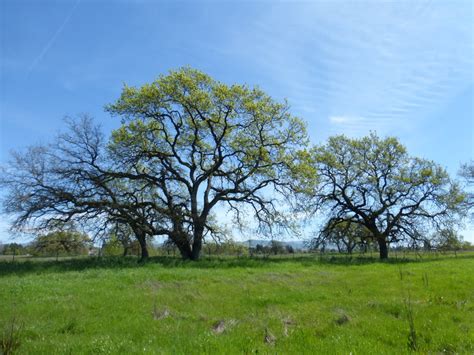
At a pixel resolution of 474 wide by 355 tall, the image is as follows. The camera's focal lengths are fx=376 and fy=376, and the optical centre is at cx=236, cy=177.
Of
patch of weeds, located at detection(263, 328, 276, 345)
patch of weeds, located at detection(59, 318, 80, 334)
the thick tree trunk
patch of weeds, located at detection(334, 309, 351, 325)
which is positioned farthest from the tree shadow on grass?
patch of weeds, located at detection(263, 328, 276, 345)

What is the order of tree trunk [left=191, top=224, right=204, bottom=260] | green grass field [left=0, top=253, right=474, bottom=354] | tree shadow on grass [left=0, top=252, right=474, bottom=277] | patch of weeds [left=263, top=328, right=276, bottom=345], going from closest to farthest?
green grass field [left=0, top=253, right=474, bottom=354] < patch of weeds [left=263, top=328, right=276, bottom=345] < tree shadow on grass [left=0, top=252, right=474, bottom=277] < tree trunk [left=191, top=224, right=204, bottom=260]

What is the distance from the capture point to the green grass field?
693 cm

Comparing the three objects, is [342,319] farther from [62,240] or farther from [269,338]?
[62,240]

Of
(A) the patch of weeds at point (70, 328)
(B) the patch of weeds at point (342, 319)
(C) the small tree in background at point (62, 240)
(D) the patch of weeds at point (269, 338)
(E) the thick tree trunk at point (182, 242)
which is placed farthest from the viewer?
(E) the thick tree trunk at point (182, 242)

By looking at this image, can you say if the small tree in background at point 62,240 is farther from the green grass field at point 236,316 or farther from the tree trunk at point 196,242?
the green grass field at point 236,316

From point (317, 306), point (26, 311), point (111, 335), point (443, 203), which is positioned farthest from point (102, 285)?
point (443, 203)

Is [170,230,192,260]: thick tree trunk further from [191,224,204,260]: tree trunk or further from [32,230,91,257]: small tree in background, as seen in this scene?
[32,230,91,257]: small tree in background

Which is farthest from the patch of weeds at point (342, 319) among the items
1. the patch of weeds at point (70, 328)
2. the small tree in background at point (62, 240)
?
the small tree in background at point (62, 240)

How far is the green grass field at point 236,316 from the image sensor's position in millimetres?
6934

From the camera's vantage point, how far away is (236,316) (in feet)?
32.7

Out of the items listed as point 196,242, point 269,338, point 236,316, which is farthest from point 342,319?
point 196,242

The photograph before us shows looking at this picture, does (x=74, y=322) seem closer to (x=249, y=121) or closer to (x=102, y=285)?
(x=102, y=285)

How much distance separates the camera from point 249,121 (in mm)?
30469

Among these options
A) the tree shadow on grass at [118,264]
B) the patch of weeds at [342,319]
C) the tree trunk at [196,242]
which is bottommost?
the patch of weeds at [342,319]
